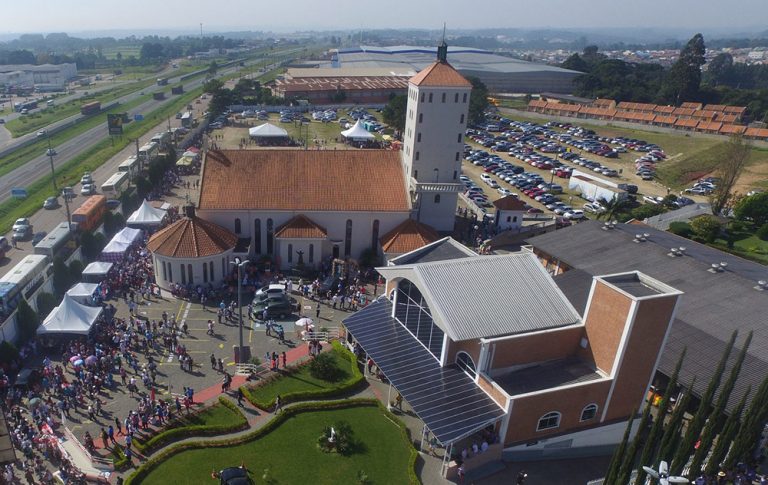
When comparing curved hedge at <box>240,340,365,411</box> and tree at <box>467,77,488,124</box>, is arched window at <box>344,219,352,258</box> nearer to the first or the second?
curved hedge at <box>240,340,365,411</box>

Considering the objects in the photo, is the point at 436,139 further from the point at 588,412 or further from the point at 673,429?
the point at 673,429

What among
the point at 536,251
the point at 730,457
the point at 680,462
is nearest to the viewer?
the point at 680,462

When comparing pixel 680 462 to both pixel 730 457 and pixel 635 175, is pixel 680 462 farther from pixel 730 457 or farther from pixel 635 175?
pixel 635 175

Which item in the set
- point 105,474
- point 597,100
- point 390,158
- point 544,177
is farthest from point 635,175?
point 105,474

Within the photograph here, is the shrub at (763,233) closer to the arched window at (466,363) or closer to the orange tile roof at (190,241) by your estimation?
the arched window at (466,363)

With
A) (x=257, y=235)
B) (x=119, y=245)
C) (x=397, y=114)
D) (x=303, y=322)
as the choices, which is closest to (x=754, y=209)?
(x=303, y=322)
